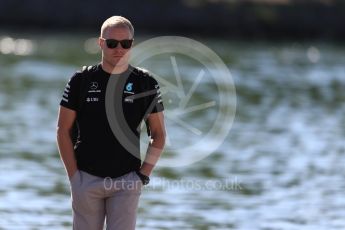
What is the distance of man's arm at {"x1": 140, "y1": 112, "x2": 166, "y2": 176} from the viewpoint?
812cm

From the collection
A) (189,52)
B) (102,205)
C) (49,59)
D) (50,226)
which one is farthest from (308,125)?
(189,52)

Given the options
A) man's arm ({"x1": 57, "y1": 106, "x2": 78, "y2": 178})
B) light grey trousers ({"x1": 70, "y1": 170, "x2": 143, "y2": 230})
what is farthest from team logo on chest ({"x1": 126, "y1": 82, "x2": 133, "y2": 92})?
light grey trousers ({"x1": 70, "y1": 170, "x2": 143, "y2": 230})

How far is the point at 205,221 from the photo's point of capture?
12680 mm

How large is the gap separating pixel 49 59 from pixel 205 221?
3090 centimetres

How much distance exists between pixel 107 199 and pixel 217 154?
440 inches

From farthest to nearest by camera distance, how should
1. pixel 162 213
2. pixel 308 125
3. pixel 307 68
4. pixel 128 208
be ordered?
pixel 307 68 → pixel 308 125 → pixel 162 213 → pixel 128 208

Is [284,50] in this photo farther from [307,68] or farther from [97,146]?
[97,146]

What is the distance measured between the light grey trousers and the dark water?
3933mm

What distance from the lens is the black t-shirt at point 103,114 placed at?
7.98m

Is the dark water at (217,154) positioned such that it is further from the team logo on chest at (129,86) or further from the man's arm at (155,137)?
the team logo on chest at (129,86)

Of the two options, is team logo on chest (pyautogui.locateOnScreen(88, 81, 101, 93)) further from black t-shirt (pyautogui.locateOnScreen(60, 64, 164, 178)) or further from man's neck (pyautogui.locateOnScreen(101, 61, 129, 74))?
man's neck (pyautogui.locateOnScreen(101, 61, 129, 74))

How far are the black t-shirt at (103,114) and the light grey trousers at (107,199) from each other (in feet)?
0.21

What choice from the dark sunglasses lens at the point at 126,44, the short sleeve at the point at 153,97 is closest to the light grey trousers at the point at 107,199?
the short sleeve at the point at 153,97

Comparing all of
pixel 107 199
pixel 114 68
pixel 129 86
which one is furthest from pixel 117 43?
pixel 107 199
